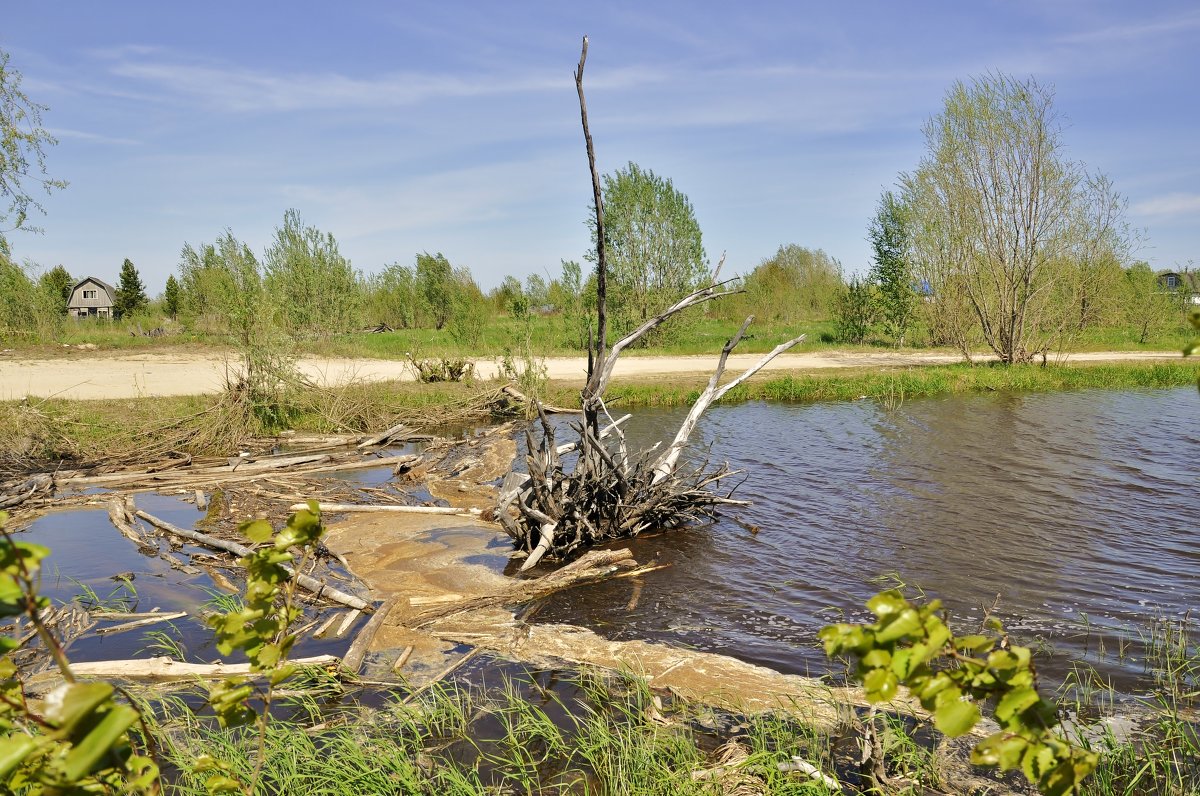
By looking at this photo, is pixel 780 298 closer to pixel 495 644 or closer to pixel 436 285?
pixel 436 285

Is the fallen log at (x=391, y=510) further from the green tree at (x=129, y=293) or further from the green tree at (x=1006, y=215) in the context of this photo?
the green tree at (x=129, y=293)

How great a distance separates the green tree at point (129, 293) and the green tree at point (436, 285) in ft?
96.5

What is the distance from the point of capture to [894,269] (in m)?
31.2

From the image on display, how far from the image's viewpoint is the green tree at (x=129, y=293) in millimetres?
61562

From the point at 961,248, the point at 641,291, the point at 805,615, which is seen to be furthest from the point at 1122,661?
the point at 641,291

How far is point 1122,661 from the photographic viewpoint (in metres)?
5.58

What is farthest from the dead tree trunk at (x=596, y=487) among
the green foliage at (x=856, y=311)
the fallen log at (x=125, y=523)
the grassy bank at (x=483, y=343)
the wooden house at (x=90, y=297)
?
the wooden house at (x=90, y=297)

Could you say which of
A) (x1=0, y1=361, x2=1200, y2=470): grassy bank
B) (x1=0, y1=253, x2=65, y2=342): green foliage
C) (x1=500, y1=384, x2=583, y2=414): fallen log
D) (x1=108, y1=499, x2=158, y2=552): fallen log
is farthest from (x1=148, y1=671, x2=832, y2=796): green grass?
(x1=0, y1=253, x2=65, y2=342): green foliage

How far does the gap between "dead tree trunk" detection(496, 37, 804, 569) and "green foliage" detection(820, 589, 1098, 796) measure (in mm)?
5605

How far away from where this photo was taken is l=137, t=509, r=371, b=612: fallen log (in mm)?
6484

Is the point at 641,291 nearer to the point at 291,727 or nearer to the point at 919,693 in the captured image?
the point at 291,727

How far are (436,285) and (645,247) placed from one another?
14713 millimetres

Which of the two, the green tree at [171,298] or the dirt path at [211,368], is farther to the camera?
the green tree at [171,298]

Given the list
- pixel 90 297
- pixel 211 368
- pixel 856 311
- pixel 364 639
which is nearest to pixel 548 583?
pixel 364 639
